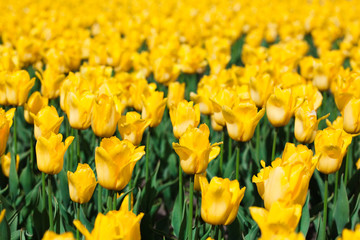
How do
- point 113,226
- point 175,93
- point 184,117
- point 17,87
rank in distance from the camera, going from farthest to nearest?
1. point 175,93
2. point 17,87
3. point 184,117
4. point 113,226

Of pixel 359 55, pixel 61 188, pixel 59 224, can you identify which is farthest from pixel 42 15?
pixel 59 224

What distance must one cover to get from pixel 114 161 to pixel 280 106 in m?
1.03

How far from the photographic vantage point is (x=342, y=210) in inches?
105

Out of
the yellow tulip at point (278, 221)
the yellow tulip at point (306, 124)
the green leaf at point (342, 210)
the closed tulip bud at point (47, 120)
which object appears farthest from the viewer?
the green leaf at point (342, 210)

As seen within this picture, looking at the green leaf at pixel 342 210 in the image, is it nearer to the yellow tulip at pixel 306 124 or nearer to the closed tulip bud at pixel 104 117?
the yellow tulip at pixel 306 124

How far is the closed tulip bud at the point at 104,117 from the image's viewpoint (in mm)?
2359

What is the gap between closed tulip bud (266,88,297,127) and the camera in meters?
2.55

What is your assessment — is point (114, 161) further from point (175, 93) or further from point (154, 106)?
point (175, 93)

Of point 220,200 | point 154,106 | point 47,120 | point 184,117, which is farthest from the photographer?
point 154,106

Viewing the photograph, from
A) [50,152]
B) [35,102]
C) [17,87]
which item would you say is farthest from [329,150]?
[17,87]

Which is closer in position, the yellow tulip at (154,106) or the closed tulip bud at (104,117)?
the closed tulip bud at (104,117)

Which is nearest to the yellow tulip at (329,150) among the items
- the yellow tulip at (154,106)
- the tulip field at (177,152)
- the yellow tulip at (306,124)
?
the tulip field at (177,152)

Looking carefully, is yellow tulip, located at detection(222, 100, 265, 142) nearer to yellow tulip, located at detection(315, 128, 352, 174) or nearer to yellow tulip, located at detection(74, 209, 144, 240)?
yellow tulip, located at detection(315, 128, 352, 174)

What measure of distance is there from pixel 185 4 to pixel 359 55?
6607mm
